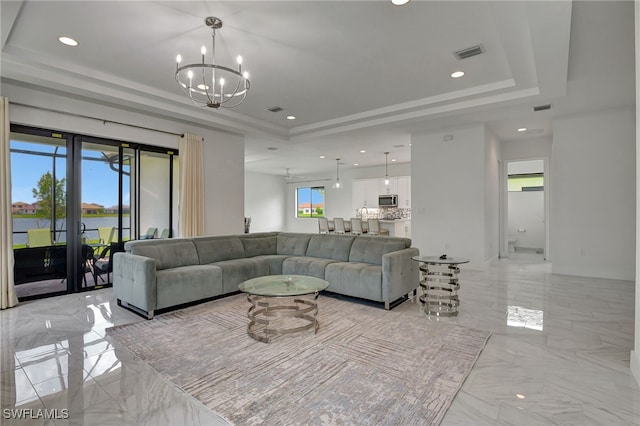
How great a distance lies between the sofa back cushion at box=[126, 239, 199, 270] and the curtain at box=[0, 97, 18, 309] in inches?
55.3

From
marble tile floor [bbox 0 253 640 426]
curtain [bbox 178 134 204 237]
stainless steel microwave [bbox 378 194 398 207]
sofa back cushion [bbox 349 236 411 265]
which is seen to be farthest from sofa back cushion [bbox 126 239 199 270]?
stainless steel microwave [bbox 378 194 398 207]

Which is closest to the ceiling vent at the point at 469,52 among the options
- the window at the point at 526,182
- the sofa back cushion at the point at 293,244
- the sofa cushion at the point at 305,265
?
the sofa cushion at the point at 305,265

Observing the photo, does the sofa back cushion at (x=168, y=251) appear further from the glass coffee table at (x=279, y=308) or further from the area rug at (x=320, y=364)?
the glass coffee table at (x=279, y=308)

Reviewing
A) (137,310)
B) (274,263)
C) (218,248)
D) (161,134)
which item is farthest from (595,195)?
(161,134)

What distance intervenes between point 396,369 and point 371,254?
2178 mm

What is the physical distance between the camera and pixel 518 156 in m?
7.51

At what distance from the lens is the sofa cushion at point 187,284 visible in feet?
11.7

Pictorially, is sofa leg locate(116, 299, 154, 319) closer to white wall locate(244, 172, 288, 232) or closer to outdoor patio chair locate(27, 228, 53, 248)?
outdoor patio chair locate(27, 228, 53, 248)

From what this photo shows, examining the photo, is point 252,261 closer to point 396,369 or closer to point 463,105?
point 396,369

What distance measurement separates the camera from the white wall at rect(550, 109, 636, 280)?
532cm

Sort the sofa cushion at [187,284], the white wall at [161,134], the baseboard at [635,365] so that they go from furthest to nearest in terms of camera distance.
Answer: the white wall at [161,134], the sofa cushion at [187,284], the baseboard at [635,365]

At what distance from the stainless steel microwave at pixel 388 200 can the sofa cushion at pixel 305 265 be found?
6031mm

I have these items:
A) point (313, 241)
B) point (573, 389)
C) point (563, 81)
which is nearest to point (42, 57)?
point (313, 241)

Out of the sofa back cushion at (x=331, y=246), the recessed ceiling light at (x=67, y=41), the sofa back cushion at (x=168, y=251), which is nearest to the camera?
the recessed ceiling light at (x=67, y=41)
